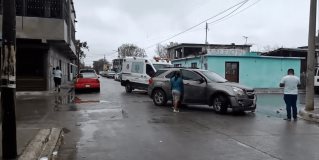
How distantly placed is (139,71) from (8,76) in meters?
19.7

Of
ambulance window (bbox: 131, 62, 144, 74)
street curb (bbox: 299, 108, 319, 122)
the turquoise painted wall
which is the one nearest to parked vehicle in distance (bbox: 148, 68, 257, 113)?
street curb (bbox: 299, 108, 319, 122)

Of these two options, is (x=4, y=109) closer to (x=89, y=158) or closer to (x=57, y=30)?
(x=89, y=158)

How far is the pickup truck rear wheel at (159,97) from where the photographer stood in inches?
715

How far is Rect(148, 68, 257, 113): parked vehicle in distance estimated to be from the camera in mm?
15312

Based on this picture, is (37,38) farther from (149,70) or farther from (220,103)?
(220,103)

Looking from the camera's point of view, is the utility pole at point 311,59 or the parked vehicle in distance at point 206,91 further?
the utility pole at point 311,59

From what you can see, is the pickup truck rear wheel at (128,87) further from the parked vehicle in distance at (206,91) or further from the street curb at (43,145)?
the street curb at (43,145)

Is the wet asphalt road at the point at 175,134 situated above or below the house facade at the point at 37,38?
below

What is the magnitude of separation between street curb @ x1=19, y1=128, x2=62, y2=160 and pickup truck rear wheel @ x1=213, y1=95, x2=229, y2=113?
22.2ft

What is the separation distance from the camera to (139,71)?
2672 cm

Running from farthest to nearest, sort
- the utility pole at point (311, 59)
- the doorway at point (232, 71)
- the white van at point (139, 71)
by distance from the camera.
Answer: the doorway at point (232, 71), the white van at point (139, 71), the utility pole at point (311, 59)

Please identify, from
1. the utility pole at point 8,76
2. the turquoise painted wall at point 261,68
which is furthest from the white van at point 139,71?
the utility pole at point 8,76

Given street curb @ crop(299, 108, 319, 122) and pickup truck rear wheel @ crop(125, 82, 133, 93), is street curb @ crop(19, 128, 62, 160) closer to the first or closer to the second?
street curb @ crop(299, 108, 319, 122)

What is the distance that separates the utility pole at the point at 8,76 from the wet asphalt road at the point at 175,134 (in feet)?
3.96
